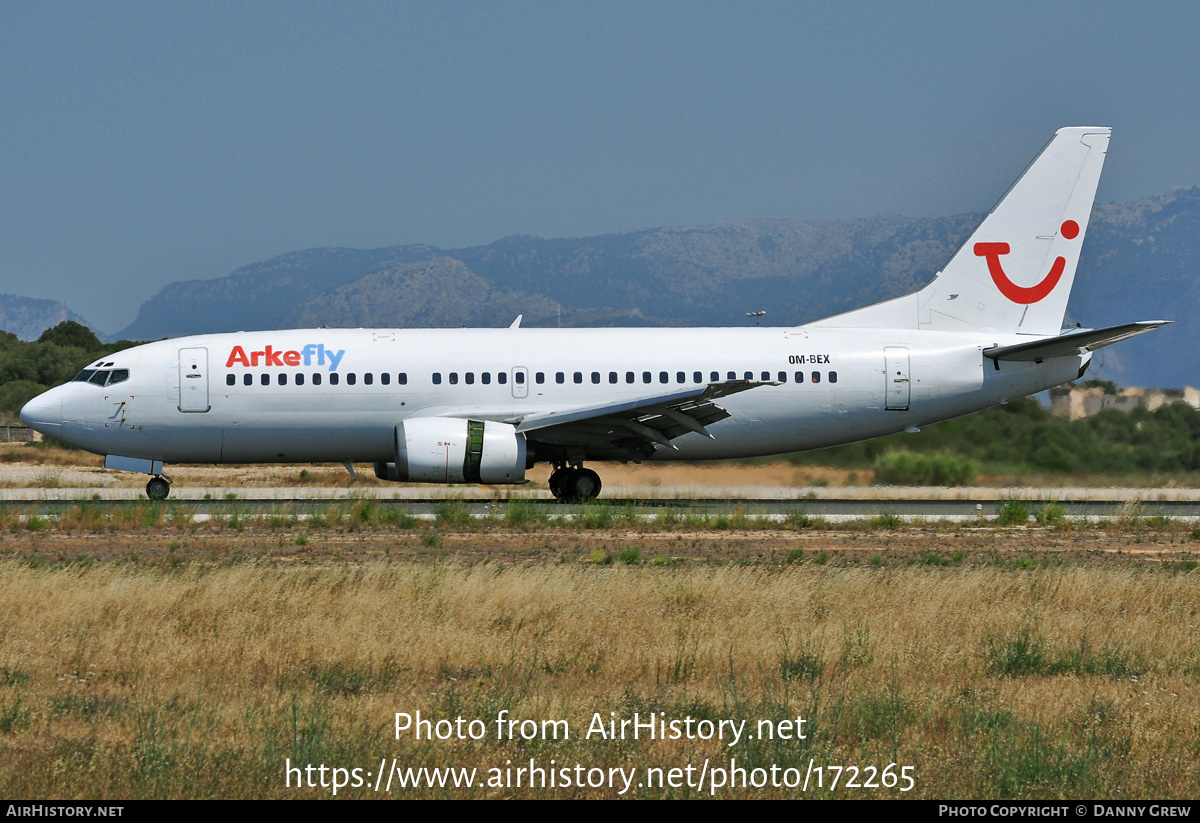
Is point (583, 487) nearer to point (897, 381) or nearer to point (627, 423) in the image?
point (627, 423)

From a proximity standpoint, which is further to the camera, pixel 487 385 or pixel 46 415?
pixel 487 385

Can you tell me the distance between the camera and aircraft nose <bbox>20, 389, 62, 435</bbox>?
25.4 metres

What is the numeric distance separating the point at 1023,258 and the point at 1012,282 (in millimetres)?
577

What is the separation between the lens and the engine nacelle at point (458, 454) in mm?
23797

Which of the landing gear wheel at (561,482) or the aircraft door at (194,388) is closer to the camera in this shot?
the aircraft door at (194,388)

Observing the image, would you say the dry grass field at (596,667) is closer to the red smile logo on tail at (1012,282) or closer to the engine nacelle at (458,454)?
the engine nacelle at (458,454)

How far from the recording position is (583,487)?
2577 cm

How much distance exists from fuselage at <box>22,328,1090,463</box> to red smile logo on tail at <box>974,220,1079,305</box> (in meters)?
1.01

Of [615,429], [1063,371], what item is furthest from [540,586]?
[1063,371]

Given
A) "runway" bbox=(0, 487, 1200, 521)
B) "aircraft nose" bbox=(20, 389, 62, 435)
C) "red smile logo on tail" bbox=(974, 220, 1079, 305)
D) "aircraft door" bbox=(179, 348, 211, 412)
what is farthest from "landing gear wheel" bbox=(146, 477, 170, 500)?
"red smile logo on tail" bbox=(974, 220, 1079, 305)

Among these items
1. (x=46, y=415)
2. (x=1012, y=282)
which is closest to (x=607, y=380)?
(x=1012, y=282)

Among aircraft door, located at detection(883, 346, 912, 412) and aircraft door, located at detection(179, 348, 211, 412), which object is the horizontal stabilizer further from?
aircraft door, located at detection(179, 348, 211, 412)

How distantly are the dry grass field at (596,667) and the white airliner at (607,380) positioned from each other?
7.36 metres

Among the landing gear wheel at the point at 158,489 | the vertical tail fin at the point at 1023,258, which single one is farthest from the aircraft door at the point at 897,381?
the landing gear wheel at the point at 158,489
